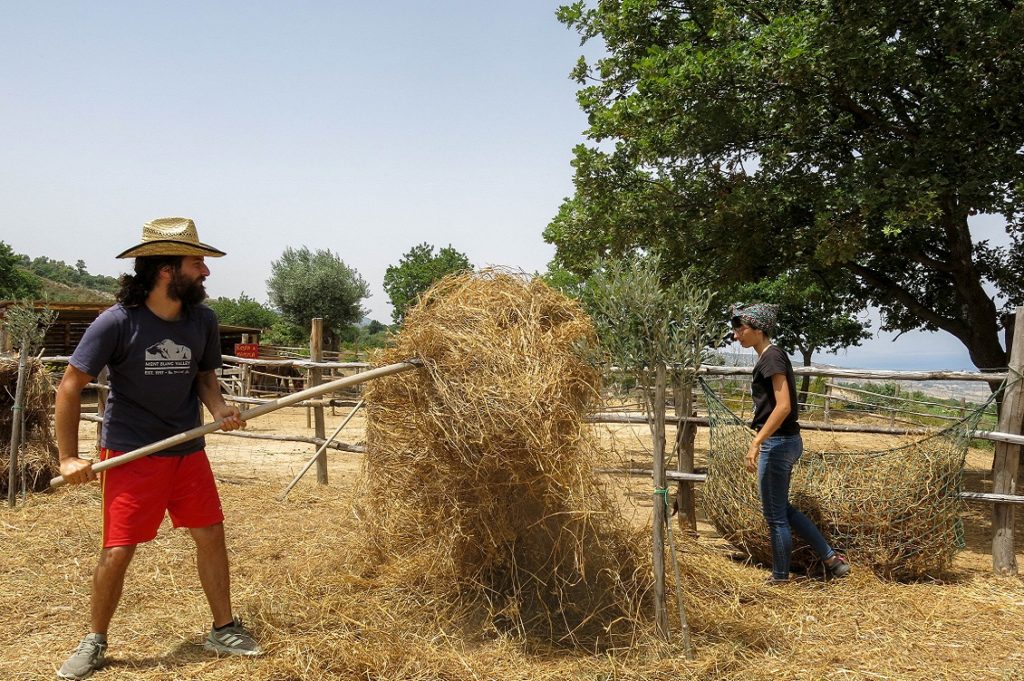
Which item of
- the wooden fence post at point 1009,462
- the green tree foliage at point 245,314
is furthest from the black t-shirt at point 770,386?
the green tree foliage at point 245,314

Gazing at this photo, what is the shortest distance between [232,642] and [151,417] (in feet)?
3.30

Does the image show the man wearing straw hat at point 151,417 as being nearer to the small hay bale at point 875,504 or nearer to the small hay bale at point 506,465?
the small hay bale at point 506,465

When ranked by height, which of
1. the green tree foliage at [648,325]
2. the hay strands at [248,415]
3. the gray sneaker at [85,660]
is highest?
the green tree foliage at [648,325]

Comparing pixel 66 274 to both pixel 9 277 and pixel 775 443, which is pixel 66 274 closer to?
pixel 9 277

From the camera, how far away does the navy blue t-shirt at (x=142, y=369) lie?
9.17 ft

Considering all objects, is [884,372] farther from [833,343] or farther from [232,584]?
[833,343]

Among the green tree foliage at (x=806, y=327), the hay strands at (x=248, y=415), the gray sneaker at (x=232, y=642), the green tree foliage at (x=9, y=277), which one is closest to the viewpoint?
the hay strands at (x=248, y=415)

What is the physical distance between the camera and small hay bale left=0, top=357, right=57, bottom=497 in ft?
20.2

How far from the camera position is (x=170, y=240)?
2.95 meters

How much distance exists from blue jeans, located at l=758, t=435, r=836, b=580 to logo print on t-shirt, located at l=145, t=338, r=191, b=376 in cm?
298

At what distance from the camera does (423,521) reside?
3555 millimetres

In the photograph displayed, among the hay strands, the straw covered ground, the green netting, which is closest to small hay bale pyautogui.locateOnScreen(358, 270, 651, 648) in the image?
the straw covered ground

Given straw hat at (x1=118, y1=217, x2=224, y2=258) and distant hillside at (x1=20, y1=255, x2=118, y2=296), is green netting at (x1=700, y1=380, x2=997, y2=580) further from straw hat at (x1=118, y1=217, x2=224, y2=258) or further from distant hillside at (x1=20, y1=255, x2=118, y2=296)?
distant hillside at (x1=20, y1=255, x2=118, y2=296)

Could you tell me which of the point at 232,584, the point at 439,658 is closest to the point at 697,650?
the point at 439,658
